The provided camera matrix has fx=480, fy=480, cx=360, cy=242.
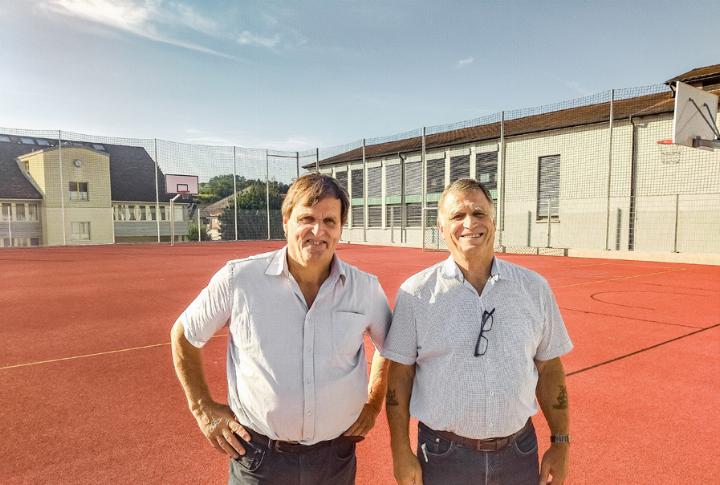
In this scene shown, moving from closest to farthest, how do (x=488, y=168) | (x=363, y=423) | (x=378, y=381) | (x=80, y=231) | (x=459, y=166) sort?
(x=363, y=423) → (x=378, y=381) → (x=488, y=168) → (x=459, y=166) → (x=80, y=231)

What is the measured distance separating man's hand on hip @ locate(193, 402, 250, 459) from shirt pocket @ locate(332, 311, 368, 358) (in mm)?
473

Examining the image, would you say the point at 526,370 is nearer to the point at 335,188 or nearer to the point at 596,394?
the point at 335,188

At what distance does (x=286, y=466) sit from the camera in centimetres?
175

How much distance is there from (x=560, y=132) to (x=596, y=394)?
19.7m

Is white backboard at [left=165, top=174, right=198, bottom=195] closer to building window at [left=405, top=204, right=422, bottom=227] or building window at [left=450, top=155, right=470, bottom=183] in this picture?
building window at [left=405, top=204, right=422, bottom=227]

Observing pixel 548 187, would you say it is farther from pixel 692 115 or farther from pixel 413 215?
pixel 413 215

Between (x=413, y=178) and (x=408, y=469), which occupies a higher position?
(x=413, y=178)

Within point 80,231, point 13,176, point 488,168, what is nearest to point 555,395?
point 488,168

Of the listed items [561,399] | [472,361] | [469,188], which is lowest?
[561,399]

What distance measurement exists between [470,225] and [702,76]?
20010 mm

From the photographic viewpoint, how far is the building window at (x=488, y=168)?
24297mm

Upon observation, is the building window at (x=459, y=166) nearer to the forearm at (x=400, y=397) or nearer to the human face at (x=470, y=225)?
the human face at (x=470, y=225)

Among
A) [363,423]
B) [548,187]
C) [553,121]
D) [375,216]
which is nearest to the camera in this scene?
[363,423]

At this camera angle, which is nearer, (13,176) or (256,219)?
(13,176)
